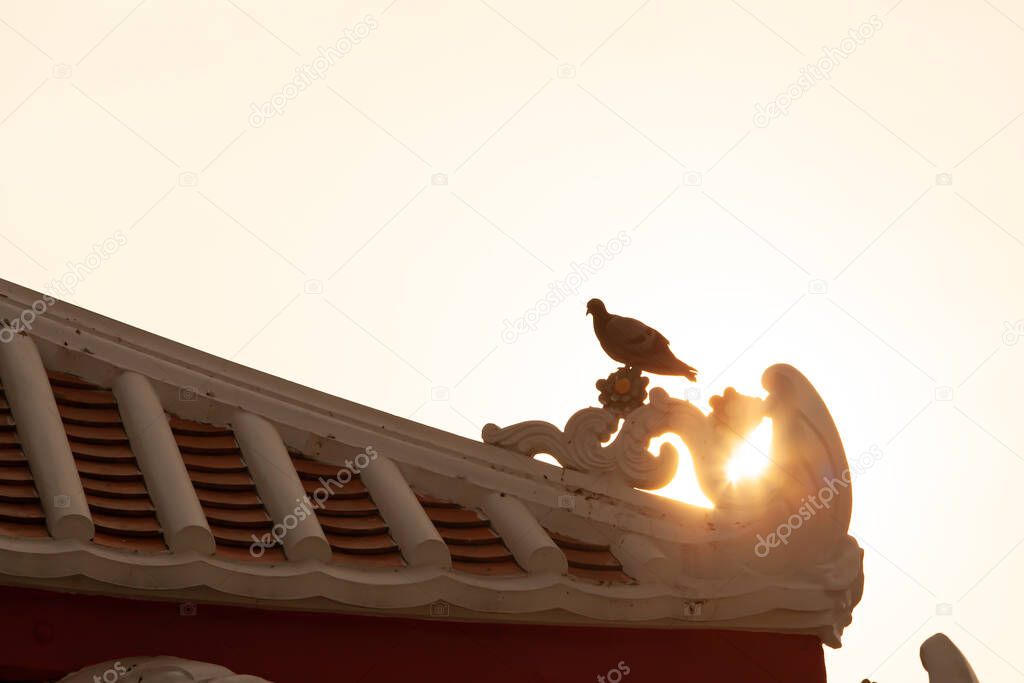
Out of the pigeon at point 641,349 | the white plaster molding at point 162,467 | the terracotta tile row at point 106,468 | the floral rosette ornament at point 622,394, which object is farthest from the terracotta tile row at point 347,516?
the pigeon at point 641,349

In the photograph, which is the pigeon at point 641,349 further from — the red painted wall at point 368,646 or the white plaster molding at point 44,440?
the white plaster molding at point 44,440

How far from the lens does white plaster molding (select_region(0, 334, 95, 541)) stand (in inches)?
132

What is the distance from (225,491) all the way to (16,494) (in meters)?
0.64

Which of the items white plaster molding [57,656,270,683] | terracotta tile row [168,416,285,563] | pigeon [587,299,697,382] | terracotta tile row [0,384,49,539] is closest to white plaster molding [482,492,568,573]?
pigeon [587,299,697,382]

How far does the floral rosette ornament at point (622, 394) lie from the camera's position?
4.54 meters

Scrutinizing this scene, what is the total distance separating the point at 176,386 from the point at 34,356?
42 centimetres

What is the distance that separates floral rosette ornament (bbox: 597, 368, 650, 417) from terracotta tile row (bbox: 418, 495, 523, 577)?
585mm

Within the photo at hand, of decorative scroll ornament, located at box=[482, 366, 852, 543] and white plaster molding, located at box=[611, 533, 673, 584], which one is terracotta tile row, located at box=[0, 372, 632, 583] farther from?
decorative scroll ornament, located at box=[482, 366, 852, 543]

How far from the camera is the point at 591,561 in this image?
4.27 metres

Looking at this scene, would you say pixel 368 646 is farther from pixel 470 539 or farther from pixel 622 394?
pixel 622 394

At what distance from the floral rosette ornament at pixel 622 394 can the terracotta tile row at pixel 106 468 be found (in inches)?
60.7

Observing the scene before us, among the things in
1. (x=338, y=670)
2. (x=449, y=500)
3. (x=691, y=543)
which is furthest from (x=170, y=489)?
(x=691, y=543)

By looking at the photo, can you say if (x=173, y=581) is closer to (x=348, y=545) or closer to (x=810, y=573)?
(x=348, y=545)

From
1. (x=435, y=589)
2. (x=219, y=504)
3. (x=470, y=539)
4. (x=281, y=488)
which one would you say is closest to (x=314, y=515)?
(x=281, y=488)
